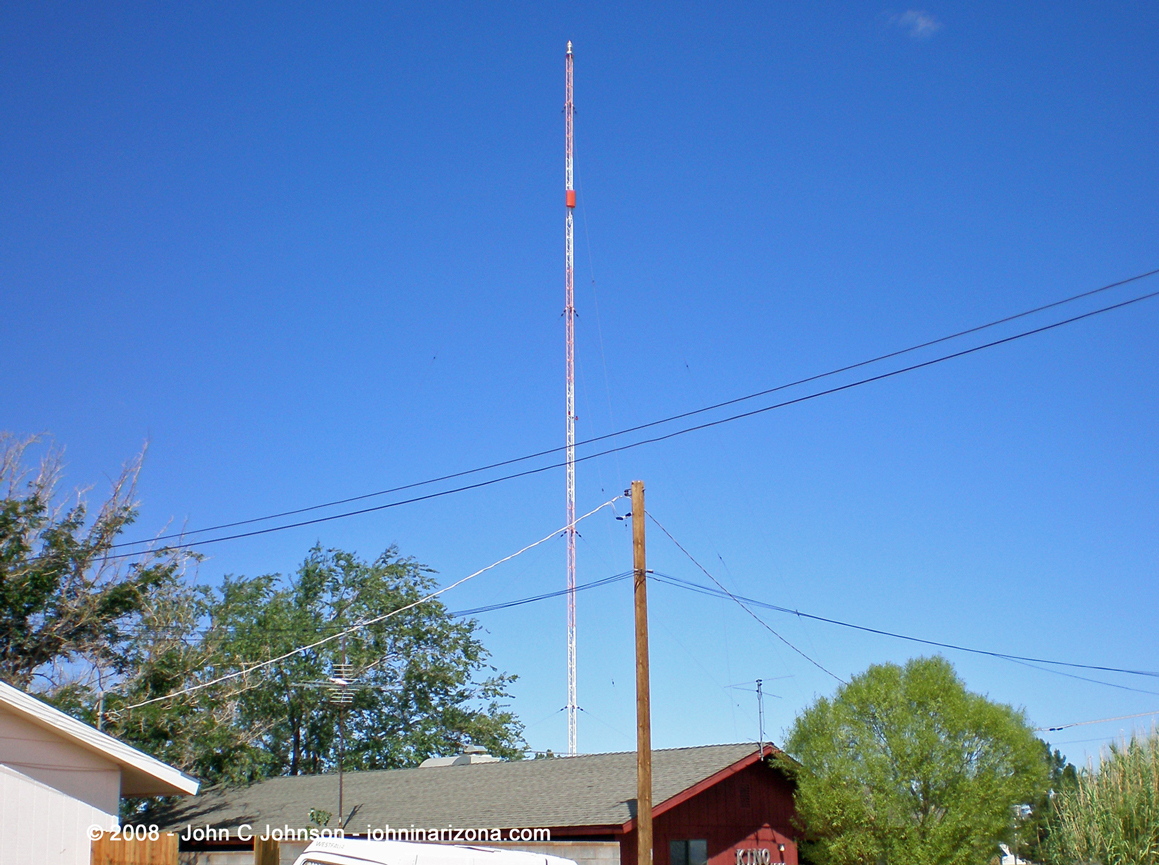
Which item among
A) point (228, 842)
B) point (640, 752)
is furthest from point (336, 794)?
point (640, 752)

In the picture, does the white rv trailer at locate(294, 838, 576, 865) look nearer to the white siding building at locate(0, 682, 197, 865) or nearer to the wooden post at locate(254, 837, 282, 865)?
the white siding building at locate(0, 682, 197, 865)

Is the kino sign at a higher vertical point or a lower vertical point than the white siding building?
lower

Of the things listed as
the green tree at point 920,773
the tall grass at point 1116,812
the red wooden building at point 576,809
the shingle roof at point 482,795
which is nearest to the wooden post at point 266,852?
the red wooden building at point 576,809

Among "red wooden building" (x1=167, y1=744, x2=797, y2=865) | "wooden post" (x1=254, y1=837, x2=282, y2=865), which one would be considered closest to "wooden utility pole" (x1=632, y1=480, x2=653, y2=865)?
"red wooden building" (x1=167, y1=744, x2=797, y2=865)

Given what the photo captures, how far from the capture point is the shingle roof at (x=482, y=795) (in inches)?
827

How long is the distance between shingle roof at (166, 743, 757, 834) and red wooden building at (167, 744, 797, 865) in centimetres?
4

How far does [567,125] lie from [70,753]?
2121cm

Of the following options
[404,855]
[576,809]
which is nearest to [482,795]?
[576,809]

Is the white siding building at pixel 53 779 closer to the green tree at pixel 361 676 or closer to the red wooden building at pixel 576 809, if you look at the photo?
the red wooden building at pixel 576 809

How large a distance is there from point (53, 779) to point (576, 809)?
34.3 ft

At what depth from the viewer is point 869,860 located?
69.9 feet

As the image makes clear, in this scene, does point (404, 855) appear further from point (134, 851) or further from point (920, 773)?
point (920, 773)

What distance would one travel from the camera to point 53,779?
43.9 ft

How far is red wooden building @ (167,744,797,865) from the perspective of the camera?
20.1 metres
